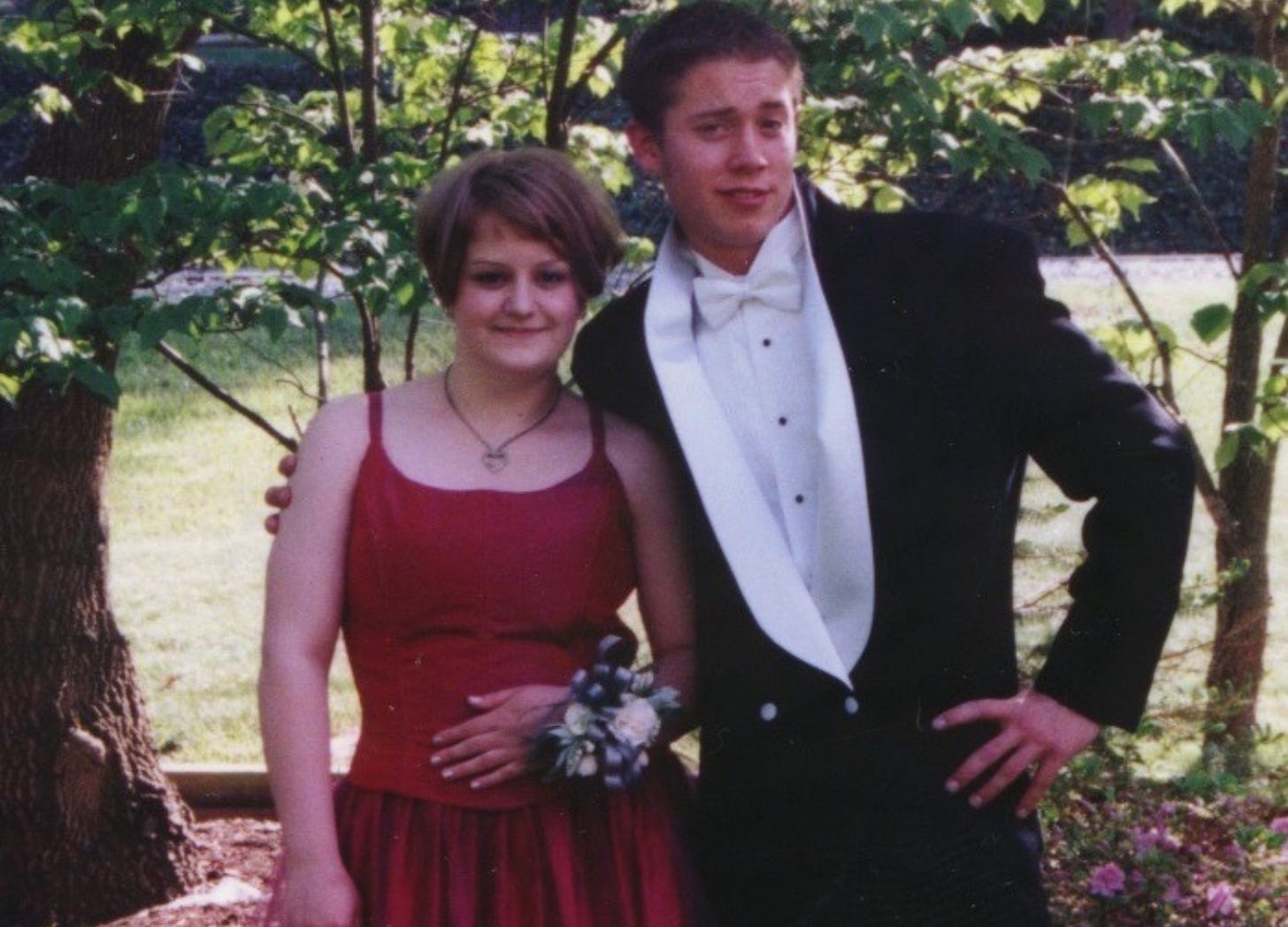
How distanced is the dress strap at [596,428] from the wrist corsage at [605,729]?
33cm

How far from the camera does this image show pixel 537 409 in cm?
259

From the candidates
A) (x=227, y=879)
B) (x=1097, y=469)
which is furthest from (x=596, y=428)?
(x=227, y=879)

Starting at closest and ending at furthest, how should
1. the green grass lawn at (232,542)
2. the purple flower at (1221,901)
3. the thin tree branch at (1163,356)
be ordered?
the purple flower at (1221,901) < the green grass lawn at (232,542) < the thin tree branch at (1163,356)

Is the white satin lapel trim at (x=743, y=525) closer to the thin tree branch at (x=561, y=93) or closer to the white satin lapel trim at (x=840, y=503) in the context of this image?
the white satin lapel trim at (x=840, y=503)

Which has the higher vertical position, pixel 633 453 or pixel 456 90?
pixel 456 90

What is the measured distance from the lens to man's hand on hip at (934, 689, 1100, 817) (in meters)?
2.33

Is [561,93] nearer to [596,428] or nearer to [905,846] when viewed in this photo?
[596,428]

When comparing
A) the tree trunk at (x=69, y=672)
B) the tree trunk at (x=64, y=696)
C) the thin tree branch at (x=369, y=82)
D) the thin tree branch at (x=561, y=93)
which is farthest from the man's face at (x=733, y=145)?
the tree trunk at (x=64, y=696)

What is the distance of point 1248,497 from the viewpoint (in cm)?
482

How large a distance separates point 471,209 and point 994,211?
37.2 ft

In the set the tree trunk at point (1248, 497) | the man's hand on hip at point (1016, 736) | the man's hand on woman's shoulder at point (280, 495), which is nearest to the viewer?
the man's hand on hip at point (1016, 736)

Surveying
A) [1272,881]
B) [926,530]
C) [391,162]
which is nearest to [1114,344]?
[1272,881]

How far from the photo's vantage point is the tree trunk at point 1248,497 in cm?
458

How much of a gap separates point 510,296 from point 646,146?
0.30m
